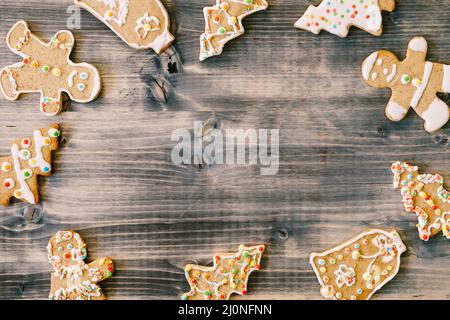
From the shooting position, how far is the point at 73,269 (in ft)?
4.20

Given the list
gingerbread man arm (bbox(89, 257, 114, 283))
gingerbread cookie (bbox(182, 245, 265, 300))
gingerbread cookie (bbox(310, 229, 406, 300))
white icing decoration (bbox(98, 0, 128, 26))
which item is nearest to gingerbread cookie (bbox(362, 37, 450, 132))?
gingerbread cookie (bbox(310, 229, 406, 300))

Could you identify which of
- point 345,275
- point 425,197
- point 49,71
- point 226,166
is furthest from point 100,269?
point 425,197

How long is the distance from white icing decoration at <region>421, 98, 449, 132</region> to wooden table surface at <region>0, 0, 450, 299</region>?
→ 3cm

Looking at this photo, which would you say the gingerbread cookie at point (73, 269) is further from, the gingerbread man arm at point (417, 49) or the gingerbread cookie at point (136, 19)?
the gingerbread man arm at point (417, 49)

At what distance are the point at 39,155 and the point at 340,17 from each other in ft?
2.99

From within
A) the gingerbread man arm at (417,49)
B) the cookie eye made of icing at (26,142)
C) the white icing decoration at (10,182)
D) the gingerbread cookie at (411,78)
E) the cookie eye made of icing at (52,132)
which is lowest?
the white icing decoration at (10,182)

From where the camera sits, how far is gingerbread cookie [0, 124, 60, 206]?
1.27 meters

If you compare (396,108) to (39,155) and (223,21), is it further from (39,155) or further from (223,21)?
(39,155)

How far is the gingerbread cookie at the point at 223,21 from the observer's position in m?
1.25

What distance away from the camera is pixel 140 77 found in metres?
1.29

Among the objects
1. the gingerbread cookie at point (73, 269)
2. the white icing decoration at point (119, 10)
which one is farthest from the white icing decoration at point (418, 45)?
the gingerbread cookie at point (73, 269)

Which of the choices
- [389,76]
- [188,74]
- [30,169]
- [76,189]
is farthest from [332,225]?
[30,169]

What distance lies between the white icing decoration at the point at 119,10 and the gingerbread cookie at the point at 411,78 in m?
0.67

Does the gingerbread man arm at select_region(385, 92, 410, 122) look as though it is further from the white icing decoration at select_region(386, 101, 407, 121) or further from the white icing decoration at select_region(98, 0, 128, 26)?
the white icing decoration at select_region(98, 0, 128, 26)
